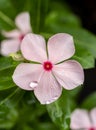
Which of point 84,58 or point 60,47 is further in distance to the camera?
point 84,58

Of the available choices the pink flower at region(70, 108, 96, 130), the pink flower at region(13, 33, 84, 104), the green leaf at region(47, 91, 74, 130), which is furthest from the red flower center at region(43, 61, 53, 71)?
the pink flower at region(70, 108, 96, 130)

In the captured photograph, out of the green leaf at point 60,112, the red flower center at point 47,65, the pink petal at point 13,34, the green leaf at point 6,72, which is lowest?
the green leaf at point 60,112

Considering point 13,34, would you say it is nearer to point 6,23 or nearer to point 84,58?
point 6,23

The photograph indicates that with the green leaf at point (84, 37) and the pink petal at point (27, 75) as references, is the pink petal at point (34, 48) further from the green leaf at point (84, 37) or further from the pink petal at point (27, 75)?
the green leaf at point (84, 37)

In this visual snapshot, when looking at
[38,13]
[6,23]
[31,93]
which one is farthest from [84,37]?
[31,93]

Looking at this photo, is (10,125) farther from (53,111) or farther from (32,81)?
(32,81)

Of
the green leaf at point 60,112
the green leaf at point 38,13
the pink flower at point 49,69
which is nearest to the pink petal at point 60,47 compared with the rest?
the pink flower at point 49,69
